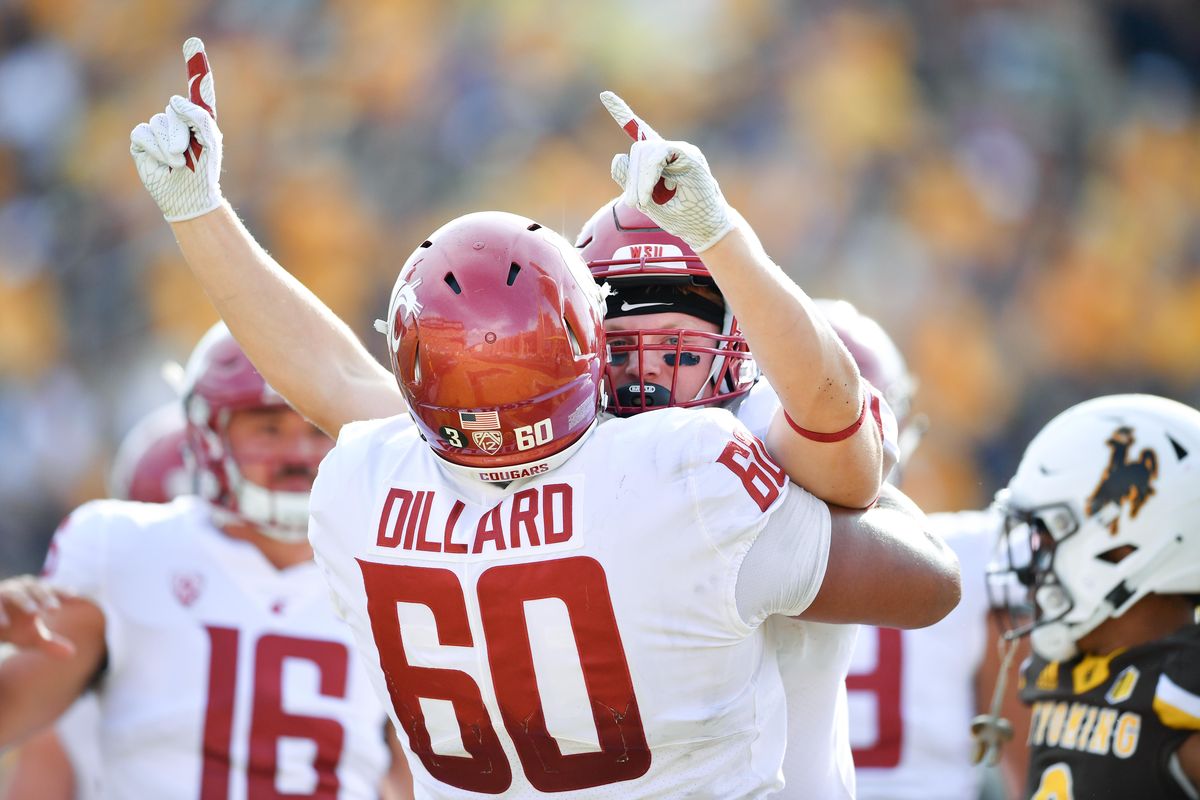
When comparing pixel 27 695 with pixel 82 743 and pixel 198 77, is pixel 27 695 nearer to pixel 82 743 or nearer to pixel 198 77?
pixel 82 743

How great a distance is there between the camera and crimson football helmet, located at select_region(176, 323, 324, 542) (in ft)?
11.0

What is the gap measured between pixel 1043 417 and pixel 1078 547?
592cm

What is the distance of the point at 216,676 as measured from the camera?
10.5 ft

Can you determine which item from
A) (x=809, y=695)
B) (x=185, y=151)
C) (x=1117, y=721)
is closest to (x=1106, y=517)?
(x=1117, y=721)

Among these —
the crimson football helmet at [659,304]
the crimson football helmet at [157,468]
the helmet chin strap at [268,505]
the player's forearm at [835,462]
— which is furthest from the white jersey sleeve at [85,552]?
the player's forearm at [835,462]

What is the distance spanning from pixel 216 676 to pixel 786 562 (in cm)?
188

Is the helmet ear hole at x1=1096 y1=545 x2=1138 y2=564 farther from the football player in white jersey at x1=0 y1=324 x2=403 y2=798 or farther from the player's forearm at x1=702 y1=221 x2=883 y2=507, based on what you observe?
the football player in white jersey at x1=0 y1=324 x2=403 y2=798

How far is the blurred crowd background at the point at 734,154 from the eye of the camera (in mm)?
8500

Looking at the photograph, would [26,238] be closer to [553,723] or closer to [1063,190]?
[1063,190]

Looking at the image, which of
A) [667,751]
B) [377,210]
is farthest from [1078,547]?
[377,210]

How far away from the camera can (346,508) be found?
1.92m

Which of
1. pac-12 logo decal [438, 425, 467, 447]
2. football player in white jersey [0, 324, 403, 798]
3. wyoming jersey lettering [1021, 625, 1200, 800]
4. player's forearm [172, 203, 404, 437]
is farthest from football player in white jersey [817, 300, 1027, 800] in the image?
pac-12 logo decal [438, 425, 467, 447]

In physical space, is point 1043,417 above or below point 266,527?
below

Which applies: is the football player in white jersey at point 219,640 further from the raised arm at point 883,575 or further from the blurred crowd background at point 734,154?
the blurred crowd background at point 734,154
